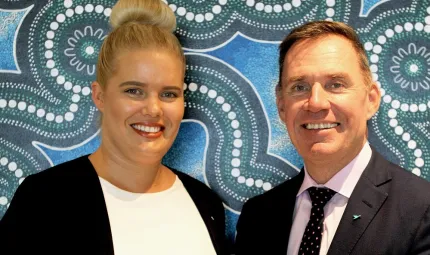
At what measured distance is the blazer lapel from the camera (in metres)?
1.82

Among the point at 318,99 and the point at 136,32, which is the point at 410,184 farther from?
the point at 136,32

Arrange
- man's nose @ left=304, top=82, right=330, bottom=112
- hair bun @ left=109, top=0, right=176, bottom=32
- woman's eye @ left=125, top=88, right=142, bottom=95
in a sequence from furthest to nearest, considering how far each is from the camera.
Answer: hair bun @ left=109, top=0, right=176, bottom=32 → woman's eye @ left=125, top=88, right=142, bottom=95 → man's nose @ left=304, top=82, right=330, bottom=112

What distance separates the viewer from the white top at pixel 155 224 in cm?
192

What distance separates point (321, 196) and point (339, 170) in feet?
0.38

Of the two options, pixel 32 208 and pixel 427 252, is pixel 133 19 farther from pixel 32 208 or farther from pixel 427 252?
pixel 427 252

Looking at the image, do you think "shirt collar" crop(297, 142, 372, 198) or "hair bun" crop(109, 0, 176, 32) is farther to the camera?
"hair bun" crop(109, 0, 176, 32)

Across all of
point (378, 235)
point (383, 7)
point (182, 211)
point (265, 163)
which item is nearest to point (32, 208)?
point (182, 211)

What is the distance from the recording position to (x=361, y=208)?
186 centimetres

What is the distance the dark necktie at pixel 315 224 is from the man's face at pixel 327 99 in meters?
0.13

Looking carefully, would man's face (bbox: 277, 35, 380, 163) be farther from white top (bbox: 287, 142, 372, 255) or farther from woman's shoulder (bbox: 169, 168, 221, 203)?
woman's shoulder (bbox: 169, 168, 221, 203)

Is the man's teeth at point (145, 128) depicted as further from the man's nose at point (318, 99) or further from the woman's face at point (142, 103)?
the man's nose at point (318, 99)

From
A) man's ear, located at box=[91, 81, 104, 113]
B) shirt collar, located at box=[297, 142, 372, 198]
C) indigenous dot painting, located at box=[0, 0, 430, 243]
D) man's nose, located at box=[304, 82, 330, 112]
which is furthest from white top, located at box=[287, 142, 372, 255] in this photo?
man's ear, located at box=[91, 81, 104, 113]

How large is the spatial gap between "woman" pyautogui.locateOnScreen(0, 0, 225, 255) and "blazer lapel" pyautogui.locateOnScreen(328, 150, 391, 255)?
49 centimetres

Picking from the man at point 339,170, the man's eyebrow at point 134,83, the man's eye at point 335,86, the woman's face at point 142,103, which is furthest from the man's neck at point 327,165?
the man's eyebrow at point 134,83
